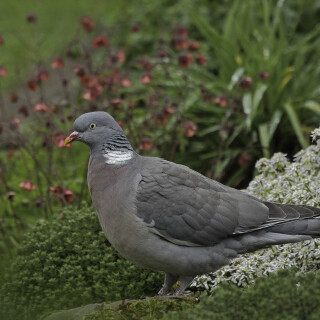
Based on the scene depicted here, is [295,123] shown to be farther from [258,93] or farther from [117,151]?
[117,151]

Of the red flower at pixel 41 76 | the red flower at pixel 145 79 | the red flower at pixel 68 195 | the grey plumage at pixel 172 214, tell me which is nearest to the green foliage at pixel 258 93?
the red flower at pixel 145 79

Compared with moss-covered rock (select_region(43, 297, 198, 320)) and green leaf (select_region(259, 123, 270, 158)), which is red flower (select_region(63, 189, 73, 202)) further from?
green leaf (select_region(259, 123, 270, 158))

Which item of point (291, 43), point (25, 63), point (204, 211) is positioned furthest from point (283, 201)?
point (25, 63)

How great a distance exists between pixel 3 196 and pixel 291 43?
143 inches

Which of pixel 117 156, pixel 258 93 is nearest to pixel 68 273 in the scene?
pixel 117 156

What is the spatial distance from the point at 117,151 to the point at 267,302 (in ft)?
4.34

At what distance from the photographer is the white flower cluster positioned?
351cm

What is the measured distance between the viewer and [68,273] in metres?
3.75

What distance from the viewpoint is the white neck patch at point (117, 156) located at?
11.5ft

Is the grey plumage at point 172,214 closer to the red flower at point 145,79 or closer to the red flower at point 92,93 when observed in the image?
the red flower at point 92,93

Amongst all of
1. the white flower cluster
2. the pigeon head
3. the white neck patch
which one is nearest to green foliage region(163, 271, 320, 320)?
the white flower cluster

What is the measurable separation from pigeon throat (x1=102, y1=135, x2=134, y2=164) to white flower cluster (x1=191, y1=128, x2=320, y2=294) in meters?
0.86

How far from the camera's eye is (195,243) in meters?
3.39

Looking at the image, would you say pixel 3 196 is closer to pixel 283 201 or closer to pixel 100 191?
pixel 100 191
